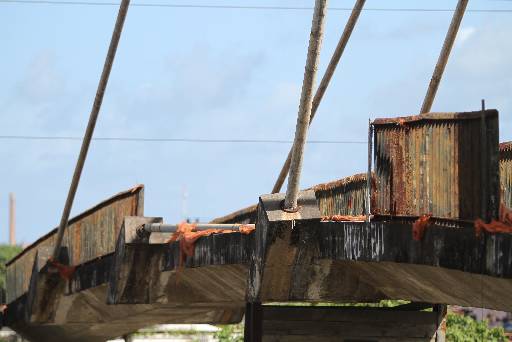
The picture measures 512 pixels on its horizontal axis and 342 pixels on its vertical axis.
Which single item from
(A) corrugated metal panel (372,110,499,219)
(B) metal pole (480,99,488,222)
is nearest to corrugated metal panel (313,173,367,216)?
(A) corrugated metal panel (372,110,499,219)

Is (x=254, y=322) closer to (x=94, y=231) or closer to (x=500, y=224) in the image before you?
(x=94, y=231)

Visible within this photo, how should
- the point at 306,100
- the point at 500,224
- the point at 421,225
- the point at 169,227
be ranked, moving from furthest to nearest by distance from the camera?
the point at 169,227 < the point at 306,100 < the point at 421,225 < the point at 500,224

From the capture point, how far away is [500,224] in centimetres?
1484

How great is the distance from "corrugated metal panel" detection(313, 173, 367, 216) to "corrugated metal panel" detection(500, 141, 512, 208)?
4302mm

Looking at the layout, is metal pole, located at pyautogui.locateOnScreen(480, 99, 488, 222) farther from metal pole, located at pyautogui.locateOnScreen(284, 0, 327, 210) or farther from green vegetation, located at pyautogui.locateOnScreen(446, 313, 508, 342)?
green vegetation, located at pyautogui.locateOnScreen(446, 313, 508, 342)

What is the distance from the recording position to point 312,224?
1791cm

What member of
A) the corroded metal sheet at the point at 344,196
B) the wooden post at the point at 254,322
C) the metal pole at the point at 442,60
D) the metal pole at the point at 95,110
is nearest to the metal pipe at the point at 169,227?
the wooden post at the point at 254,322

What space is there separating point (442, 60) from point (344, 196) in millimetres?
3207

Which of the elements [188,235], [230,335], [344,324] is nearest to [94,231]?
[188,235]

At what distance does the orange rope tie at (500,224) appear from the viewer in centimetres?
1473

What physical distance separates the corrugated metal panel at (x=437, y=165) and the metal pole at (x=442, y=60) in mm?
5648

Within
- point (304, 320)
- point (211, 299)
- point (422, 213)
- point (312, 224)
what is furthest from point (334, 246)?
point (211, 299)

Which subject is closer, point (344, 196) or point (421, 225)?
point (421, 225)

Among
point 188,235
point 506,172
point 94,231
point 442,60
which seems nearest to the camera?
point 506,172
